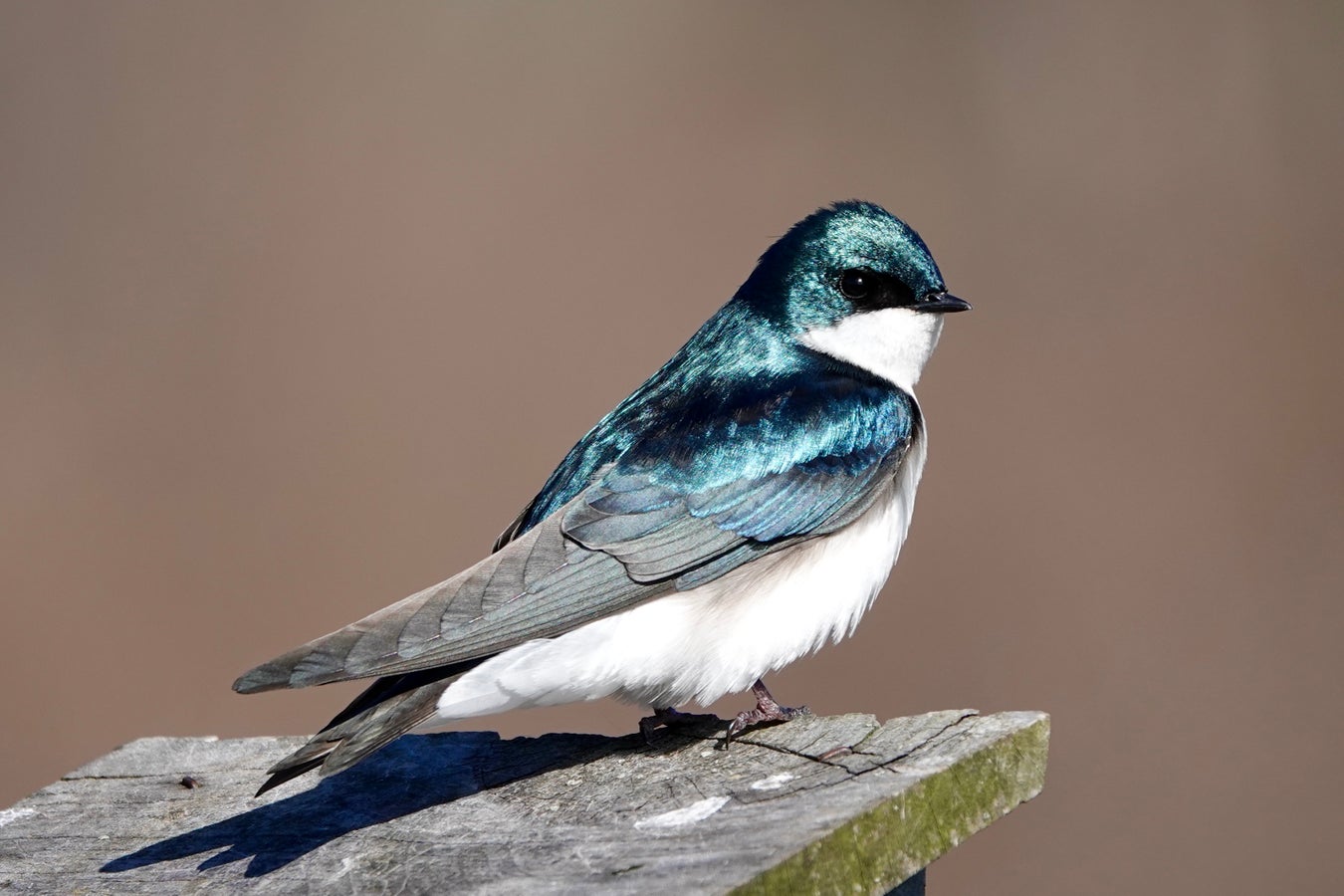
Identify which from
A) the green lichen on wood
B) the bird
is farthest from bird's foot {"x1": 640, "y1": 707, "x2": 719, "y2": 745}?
the green lichen on wood

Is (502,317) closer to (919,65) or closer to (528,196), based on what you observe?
(528,196)

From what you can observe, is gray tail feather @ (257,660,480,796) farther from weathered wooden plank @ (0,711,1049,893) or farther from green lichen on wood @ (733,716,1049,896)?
green lichen on wood @ (733,716,1049,896)

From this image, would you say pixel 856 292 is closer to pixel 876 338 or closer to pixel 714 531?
pixel 876 338

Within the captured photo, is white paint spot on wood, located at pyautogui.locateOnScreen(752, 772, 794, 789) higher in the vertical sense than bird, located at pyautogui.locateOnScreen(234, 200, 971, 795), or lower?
lower

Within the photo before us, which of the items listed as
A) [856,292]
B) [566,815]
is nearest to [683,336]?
[856,292]

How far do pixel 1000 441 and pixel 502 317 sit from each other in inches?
68.8

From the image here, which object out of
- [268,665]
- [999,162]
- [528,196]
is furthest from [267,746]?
[999,162]

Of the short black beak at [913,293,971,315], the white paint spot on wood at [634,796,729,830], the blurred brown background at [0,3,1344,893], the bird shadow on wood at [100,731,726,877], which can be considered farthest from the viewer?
the blurred brown background at [0,3,1344,893]

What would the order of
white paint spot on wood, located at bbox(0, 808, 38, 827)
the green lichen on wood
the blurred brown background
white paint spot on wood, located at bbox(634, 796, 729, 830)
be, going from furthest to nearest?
the blurred brown background, white paint spot on wood, located at bbox(0, 808, 38, 827), white paint spot on wood, located at bbox(634, 796, 729, 830), the green lichen on wood

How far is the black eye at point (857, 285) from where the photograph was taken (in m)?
→ 3.11

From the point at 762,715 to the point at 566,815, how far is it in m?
0.45

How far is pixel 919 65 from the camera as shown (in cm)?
606

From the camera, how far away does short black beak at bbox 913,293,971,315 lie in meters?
3.08

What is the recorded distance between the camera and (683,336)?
5457 mm
